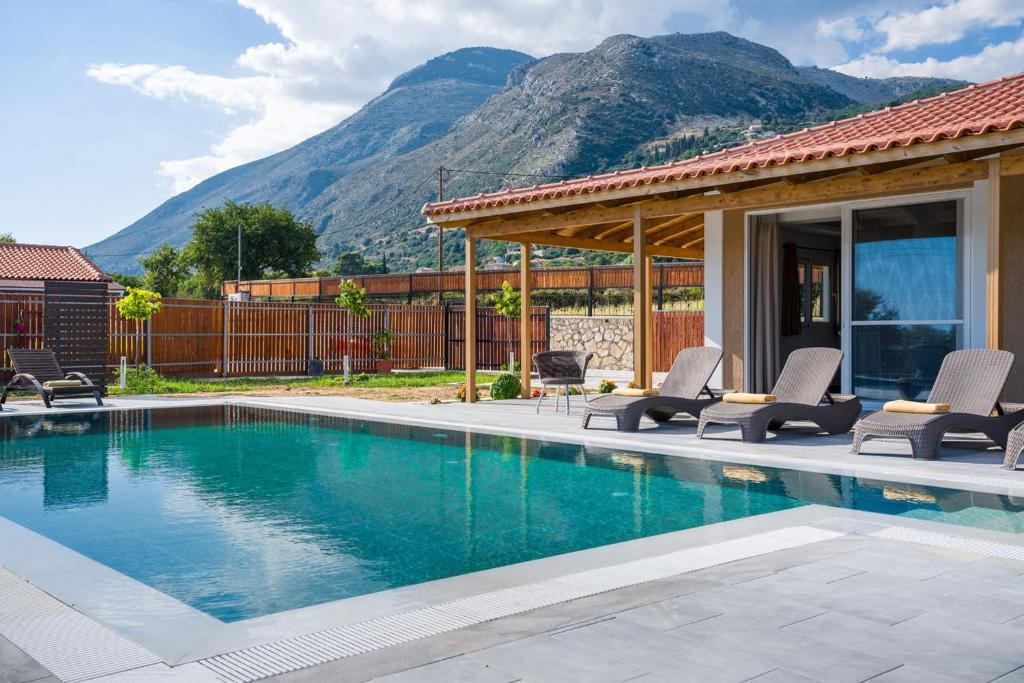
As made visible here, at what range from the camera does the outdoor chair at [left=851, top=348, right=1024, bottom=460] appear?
294 inches

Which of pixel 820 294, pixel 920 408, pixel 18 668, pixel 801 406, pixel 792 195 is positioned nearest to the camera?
pixel 18 668

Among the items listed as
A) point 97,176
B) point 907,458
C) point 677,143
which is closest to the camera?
point 907,458

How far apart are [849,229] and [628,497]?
19.5 feet

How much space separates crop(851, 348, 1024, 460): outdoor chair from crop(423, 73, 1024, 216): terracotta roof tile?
2.07m

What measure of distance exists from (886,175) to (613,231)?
18.4ft

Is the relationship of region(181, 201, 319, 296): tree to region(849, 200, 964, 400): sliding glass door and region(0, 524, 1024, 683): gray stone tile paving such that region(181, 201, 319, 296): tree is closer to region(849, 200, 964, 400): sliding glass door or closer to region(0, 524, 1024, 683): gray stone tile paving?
region(849, 200, 964, 400): sliding glass door

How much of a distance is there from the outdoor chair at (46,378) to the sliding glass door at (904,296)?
1156cm

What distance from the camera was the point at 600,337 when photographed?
2577 cm

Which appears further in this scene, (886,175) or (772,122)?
(772,122)

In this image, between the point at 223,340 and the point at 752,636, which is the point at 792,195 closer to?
the point at 752,636

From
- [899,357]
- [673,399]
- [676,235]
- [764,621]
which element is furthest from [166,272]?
[764,621]

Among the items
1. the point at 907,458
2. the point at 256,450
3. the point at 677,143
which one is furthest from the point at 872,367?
the point at 677,143

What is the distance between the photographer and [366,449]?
30.0 ft

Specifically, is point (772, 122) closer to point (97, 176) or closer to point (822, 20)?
point (822, 20)
